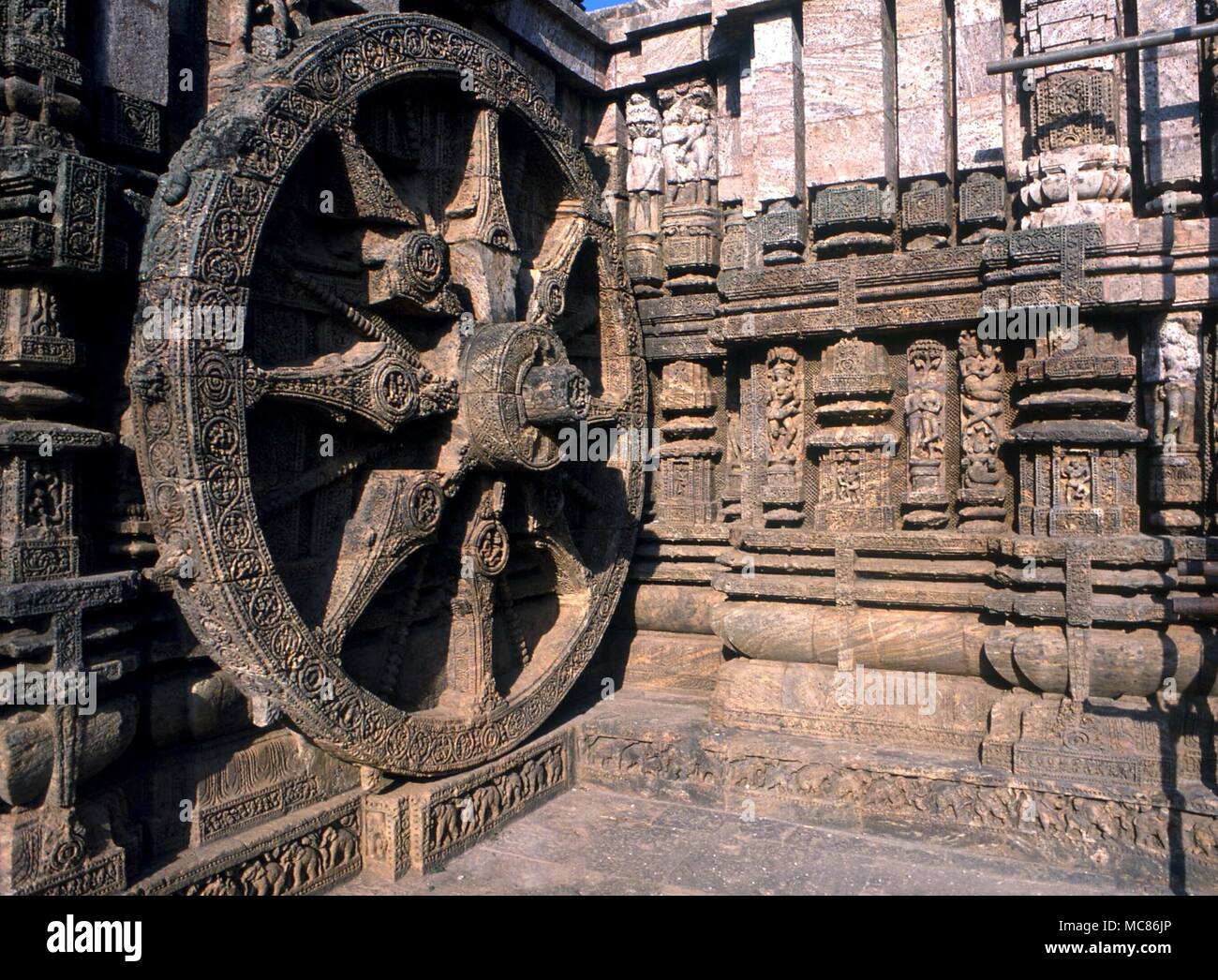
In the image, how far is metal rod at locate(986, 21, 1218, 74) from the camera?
4.91 m

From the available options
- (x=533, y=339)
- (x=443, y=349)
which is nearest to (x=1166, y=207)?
(x=533, y=339)

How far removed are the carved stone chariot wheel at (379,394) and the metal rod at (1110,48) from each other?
2.48 metres

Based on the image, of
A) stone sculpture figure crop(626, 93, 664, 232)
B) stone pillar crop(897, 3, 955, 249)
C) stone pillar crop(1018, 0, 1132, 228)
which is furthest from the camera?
stone sculpture figure crop(626, 93, 664, 232)

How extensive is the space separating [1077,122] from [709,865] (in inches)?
174

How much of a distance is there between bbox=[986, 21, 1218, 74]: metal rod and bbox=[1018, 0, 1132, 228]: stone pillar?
0.19m

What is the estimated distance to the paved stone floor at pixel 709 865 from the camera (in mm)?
4805

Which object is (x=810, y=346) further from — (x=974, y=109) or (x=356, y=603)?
(x=356, y=603)

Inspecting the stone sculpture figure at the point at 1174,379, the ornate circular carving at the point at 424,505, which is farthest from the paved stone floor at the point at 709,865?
the stone sculpture figure at the point at 1174,379

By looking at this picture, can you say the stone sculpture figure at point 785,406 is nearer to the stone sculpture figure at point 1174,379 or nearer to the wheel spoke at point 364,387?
the stone sculpture figure at point 1174,379

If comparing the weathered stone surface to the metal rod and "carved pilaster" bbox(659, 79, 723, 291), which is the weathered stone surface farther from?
the metal rod

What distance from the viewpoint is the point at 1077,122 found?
572 centimetres

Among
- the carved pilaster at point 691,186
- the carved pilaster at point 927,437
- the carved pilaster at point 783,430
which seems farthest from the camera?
the carved pilaster at point 691,186

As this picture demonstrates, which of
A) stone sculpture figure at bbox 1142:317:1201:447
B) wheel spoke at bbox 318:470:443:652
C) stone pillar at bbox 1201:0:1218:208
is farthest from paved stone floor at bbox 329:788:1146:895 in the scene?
stone pillar at bbox 1201:0:1218:208

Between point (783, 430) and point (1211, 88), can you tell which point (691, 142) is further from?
point (1211, 88)
